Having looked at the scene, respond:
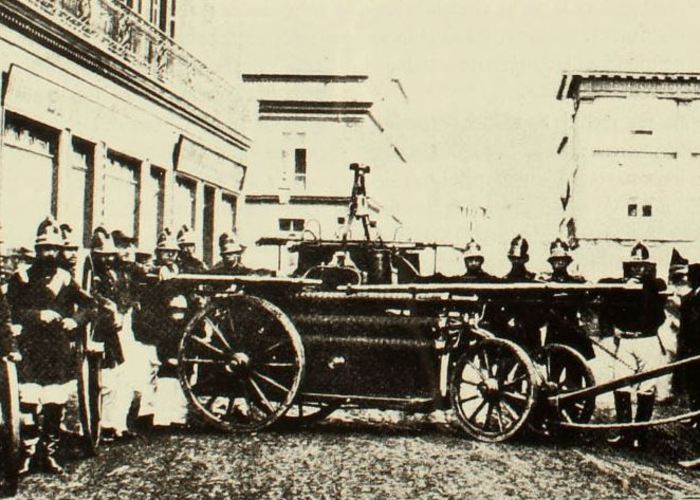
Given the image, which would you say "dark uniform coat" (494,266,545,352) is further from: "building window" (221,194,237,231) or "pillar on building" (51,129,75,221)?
"building window" (221,194,237,231)

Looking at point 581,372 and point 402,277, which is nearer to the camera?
point 581,372

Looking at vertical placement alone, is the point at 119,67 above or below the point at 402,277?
above

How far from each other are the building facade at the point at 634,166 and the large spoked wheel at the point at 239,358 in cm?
2652

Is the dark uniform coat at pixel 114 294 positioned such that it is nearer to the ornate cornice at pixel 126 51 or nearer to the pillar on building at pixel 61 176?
the ornate cornice at pixel 126 51

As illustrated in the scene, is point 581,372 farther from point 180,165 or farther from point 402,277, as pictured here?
point 180,165

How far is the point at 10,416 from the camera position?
5.42 m

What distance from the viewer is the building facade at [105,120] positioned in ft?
36.2

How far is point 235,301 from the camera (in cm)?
806

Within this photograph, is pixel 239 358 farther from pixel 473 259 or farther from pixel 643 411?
pixel 643 411

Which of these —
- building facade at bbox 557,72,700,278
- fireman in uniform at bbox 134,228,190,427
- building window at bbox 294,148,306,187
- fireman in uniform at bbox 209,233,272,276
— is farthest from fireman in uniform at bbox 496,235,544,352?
building window at bbox 294,148,306,187

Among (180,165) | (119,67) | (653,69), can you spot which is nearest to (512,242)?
(119,67)

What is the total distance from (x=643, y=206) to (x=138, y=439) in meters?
30.1

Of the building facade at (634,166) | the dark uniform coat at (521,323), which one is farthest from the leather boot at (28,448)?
the building facade at (634,166)

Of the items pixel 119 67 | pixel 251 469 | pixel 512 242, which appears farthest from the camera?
pixel 119 67
